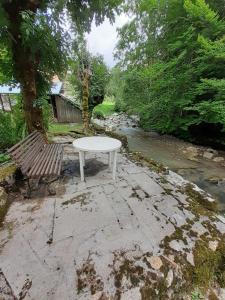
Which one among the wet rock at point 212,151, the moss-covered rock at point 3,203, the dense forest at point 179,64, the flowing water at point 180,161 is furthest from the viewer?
the wet rock at point 212,151

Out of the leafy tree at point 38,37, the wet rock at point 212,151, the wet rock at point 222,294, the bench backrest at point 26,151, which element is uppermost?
the leafy tree at point 38,37

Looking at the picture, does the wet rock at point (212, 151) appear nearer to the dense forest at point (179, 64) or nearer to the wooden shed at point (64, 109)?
the dense forest at point (179, 64)

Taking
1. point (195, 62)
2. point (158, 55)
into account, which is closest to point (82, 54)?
point (195, 62)

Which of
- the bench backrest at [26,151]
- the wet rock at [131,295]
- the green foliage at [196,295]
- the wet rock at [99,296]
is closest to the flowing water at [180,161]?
the green foliage at [196,295]

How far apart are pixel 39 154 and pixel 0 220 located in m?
1.36

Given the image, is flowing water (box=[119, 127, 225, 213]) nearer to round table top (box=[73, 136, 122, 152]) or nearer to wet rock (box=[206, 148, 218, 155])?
wet rock (box=[206, 148, 218, 155])

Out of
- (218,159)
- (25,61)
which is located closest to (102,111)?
(218,159)

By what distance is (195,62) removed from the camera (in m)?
7.56

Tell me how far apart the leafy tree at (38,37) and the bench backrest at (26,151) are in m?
0.67

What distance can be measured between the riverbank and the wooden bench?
366 cm

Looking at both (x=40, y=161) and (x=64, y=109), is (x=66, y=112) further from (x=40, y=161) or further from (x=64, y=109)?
(x=40, y=161)

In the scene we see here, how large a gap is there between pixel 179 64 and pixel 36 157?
7896mm

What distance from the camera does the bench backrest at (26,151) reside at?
8.42 feet

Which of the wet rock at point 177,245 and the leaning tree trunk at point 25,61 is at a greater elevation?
the leaning tree trunk at point 25,61
